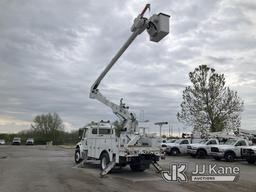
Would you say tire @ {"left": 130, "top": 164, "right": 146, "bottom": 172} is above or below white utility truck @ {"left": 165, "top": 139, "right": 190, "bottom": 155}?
below

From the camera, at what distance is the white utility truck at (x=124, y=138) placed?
15.4 meters

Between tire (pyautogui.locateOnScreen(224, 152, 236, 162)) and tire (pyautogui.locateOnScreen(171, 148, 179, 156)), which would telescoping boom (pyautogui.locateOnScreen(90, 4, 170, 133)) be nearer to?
tire (pyautogui.locateOnScreen(224, 152, 236, 162))

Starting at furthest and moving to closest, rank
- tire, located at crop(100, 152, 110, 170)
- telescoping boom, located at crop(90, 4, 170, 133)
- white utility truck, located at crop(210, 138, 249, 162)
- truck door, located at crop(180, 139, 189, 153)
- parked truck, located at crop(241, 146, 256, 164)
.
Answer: truck door, located at crop(180, 139, 189, 153) → white utility truck, located at crop(210, 138, 249, 162) → parked truck, located at crop(241, 146, 256, 164) → tire, located at crop(100, 152, 110, 170) → telescoping boom, located at crop(90, 4, 170, 133)

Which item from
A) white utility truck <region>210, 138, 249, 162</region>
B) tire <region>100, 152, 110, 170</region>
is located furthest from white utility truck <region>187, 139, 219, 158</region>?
tire <region>100, 152, 110, 170</region>

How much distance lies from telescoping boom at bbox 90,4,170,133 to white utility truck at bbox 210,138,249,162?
1067cm

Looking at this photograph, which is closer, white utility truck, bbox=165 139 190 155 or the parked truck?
the parked truck

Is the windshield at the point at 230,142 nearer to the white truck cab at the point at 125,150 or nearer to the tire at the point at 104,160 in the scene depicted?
the white truck cab at the point at 125,150

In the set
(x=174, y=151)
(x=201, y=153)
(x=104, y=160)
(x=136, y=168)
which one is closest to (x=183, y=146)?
(x=174, y=151)

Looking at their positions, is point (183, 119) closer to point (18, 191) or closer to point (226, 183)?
point (226, 183)

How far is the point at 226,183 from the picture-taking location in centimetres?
1455

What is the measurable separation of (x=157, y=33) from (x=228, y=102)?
30.9 meters

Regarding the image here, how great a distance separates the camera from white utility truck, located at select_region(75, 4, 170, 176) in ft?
50.5

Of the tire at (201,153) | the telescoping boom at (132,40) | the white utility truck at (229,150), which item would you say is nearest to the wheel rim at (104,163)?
the telescoping boom at (132,40)

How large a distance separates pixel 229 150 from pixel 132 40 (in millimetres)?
13606
